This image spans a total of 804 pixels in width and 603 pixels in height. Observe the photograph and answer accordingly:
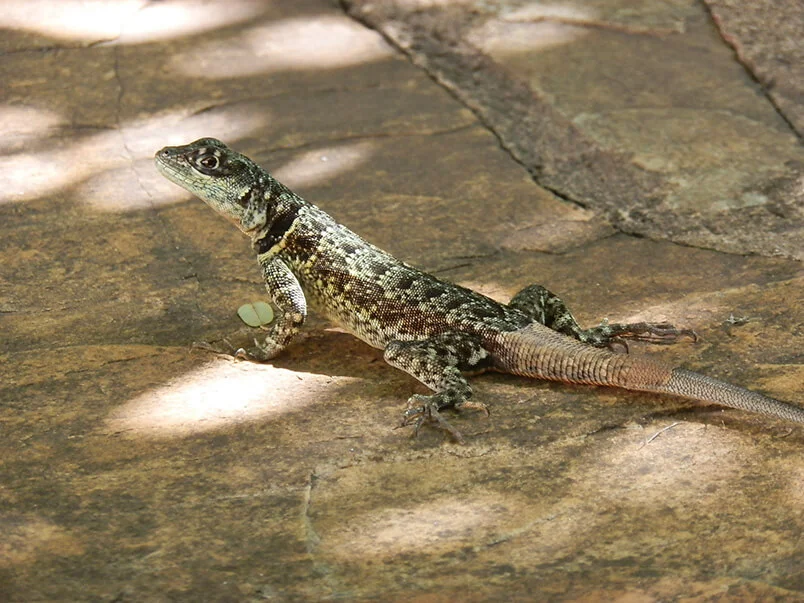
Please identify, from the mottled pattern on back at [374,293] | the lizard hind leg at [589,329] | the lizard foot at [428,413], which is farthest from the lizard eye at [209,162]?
the lizard foot at [428,413]

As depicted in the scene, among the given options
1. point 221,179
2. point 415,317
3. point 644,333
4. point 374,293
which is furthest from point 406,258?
point 644,333

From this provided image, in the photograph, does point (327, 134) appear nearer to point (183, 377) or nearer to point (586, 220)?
point (586, 220)

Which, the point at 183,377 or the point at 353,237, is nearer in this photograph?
the point at 183,377

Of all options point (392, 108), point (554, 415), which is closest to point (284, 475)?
point (554, 415)

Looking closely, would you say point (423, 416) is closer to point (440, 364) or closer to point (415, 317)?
point (440, 364)

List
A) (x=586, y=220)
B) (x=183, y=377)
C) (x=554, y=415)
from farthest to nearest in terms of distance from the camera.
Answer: (x=586, y=220), (x=183, y=377), (x=554, y=415)

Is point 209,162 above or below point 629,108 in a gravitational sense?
above

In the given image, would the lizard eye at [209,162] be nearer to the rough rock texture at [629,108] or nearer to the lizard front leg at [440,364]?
the lizard front leg at [440,364]
